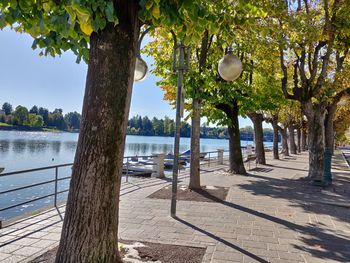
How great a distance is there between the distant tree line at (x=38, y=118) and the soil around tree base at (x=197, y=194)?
101 meters

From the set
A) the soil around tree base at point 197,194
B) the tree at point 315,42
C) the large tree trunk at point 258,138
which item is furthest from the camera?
the large tree trunk at point 258,138

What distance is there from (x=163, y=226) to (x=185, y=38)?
3.58 m

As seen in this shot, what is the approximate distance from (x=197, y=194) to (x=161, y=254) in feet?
15.7

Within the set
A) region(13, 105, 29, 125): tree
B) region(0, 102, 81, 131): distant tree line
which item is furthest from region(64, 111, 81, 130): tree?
region(13, 105, 29, 125): tree

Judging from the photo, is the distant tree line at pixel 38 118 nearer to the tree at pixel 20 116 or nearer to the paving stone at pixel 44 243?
the tree at pixel 20 116

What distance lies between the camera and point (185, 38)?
4352mm

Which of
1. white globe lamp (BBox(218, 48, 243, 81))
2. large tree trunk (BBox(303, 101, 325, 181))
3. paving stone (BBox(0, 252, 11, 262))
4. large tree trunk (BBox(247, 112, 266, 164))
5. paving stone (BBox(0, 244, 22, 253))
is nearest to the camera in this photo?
paving stone (BBox(0, 252, 11, 262))

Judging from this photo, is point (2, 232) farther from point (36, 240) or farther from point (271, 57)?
point (271, 57)

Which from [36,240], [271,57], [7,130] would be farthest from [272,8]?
[7,130]

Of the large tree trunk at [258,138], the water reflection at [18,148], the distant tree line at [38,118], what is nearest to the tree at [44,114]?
the distant tree line at [38,118]

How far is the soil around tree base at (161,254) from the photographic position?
4.33 metres

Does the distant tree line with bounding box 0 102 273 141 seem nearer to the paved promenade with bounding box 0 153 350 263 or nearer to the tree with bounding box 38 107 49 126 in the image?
the tree with bounding box 38 107 49 126

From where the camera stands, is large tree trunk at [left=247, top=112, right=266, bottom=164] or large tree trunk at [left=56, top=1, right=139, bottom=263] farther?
large tree trunk at [left=247, top=112, right=266, bottom=164]

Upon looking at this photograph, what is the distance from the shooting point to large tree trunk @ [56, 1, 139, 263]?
3459 mm
